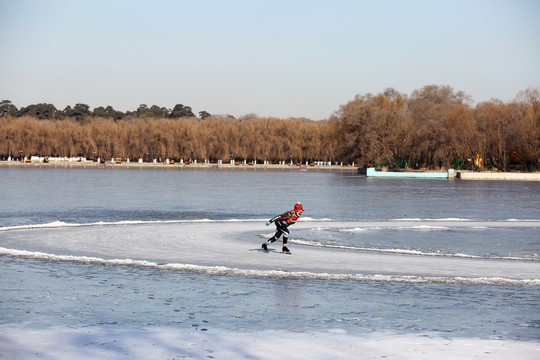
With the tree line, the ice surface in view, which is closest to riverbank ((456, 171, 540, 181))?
the tree line

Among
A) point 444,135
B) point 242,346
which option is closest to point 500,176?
point 444,135

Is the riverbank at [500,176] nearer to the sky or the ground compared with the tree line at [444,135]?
nearer to the ground

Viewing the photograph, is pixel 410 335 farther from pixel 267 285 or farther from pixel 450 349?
pixel 267 285

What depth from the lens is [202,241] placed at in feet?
82.3

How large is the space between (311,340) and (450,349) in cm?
214

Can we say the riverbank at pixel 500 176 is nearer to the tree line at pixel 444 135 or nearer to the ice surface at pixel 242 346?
the tree line at pixel 444 135

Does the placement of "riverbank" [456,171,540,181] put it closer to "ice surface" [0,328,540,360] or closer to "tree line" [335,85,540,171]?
"tree line" [335,85,540,171]

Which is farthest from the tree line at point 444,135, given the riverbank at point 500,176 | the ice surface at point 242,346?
the ice surface at point 242,346

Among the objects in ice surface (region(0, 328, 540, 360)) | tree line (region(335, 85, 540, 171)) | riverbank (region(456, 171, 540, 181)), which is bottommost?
ice surface (region(0, 328, 540, 360))

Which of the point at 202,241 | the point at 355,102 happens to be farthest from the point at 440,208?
the point at 355,102

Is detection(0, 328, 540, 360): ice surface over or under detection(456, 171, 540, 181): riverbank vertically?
under

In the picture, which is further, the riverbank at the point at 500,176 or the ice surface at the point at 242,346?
the riverbank at the point at 500,176

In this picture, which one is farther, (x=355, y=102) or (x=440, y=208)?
(x=355, y=102)

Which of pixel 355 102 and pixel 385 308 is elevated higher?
pixel 355 102
